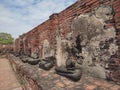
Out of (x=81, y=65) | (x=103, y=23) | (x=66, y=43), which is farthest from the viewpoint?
(x=66, y=43)

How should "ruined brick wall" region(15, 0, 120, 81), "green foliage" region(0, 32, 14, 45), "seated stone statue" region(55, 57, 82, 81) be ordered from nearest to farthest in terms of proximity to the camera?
"ruined brick wall" region(15, 0, 120, 81) < "seated stone statue" region(55, 57, 82, 81) < "green foliage" region(0, 32, 14, 45)

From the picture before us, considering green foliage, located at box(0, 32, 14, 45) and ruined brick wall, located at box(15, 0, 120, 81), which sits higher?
green foliage, located at box(0, 32, 14, 45)

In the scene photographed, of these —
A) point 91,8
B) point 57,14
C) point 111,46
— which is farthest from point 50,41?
point 111,46

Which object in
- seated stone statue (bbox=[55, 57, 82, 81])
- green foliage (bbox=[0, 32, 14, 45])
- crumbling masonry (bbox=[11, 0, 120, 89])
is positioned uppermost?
green foliage (bbox=[0, 32, 14, 45])

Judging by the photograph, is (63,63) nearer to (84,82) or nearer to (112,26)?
(84,82)

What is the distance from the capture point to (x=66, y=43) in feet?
13.3

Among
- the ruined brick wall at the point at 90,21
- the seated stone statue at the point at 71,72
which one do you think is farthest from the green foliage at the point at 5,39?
the seated stone statue at the point at 71,72

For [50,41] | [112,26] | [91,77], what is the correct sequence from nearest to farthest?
1. [112,26]
2. [91,77]
3. [50,41]

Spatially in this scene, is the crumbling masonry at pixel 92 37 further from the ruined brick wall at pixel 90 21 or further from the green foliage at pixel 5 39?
the green foliage at pixel 5 39

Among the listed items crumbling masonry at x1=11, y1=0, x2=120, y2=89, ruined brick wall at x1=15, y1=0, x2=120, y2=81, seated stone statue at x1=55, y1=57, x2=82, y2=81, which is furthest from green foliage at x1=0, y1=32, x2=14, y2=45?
seated stone statue at x1=55, y1=57, x2=82, y2=81

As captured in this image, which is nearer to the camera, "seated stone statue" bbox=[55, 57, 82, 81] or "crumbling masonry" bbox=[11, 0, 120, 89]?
"crumbling masonry" bbox=[11, 0, 120, 89]

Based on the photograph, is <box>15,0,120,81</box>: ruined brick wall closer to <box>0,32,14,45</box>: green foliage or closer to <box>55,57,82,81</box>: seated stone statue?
<box>55,57,82,81</box>: seated stone statue

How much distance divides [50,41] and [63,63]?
58.3 inches

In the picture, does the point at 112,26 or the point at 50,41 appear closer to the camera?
the point at 112,26
